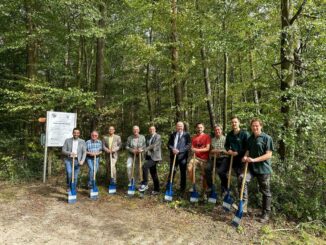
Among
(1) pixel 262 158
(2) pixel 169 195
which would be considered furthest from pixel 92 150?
(1) pixel 262 158

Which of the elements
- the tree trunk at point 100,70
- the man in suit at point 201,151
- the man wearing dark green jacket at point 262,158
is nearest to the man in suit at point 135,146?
the man in suit at point 201,151

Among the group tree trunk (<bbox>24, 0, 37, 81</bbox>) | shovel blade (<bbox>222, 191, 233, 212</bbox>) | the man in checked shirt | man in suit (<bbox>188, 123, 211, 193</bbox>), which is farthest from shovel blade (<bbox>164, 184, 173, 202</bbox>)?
tree trunk (<bbox>24, 0, 37, 81</bbox>)

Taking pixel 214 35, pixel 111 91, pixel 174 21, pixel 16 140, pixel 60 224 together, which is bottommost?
pixel 60 224

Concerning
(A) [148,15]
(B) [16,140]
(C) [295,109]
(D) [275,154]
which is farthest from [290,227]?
(B) [16,140]

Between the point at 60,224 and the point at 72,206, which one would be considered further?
the point at 72,206

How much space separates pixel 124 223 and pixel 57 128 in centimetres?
387

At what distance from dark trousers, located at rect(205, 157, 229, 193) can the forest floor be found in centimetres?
54

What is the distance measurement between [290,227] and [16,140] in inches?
363

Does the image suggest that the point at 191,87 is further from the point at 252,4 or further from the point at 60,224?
the point at 60,224

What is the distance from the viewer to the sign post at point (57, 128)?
767cm

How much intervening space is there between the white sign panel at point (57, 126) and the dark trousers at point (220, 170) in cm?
423

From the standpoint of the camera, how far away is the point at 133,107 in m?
15.4

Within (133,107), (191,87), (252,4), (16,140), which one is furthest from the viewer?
(133,107)

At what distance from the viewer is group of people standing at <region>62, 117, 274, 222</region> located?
5.27 m
